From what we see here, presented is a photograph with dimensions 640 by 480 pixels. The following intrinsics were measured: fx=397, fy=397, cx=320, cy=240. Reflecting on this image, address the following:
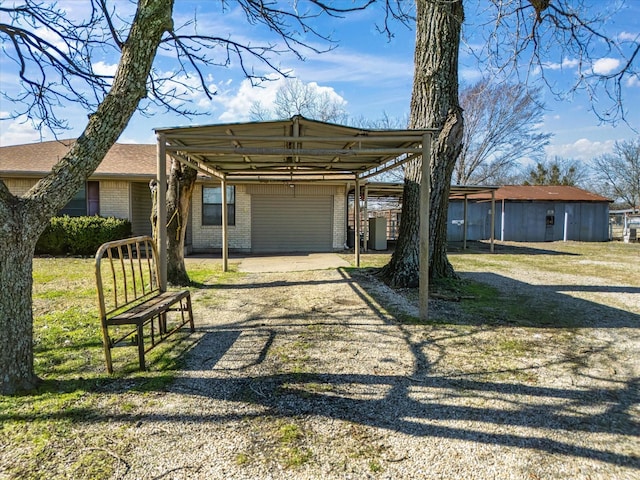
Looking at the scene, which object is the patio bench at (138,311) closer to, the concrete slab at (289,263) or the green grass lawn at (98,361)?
the green grass lawn at (98,361)

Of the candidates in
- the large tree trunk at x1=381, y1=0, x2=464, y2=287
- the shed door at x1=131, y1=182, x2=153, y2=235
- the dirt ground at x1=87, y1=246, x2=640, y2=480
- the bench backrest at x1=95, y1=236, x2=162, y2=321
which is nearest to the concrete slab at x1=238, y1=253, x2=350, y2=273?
the bench backrest at x1=95, y1=236, x2=162, y2=321

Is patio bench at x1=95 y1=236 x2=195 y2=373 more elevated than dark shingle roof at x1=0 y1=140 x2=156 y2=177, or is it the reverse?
dark shingle roof at x1=0 y1=140 x2=156 y2=177

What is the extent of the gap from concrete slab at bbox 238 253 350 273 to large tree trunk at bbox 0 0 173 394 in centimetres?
677

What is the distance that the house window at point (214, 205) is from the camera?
14148mm

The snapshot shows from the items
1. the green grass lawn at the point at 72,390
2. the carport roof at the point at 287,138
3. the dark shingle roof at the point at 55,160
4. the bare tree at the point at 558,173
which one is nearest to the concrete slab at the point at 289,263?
the carport roof at the point at 287,138

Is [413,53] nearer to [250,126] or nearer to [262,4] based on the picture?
[262,4]

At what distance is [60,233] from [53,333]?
30.1 ft

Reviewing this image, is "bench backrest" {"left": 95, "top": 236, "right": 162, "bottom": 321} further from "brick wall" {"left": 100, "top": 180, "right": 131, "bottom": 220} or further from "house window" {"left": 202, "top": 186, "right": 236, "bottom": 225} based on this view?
Result: "house window" {"left": 202, "top": 186, "right": 236, "bottom": 225}

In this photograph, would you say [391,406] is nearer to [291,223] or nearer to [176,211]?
[176,211]

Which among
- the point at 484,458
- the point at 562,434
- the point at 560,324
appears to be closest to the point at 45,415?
the point at 484,458

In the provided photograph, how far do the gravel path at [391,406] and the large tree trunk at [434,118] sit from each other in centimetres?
281

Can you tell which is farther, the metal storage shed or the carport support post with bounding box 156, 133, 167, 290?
the metal storage shed

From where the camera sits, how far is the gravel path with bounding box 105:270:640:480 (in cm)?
225

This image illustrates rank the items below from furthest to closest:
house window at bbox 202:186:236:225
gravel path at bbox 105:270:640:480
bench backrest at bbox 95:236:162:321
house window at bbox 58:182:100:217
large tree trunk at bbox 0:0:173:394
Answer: house window at bbox 202:186:236:225
house window at bbox 58:182:100:217
bench backrest at bbox 95:236:162:321
large tree trunk at bbox 0:0:173:394
gravel path at bbox 105:270:640:480
